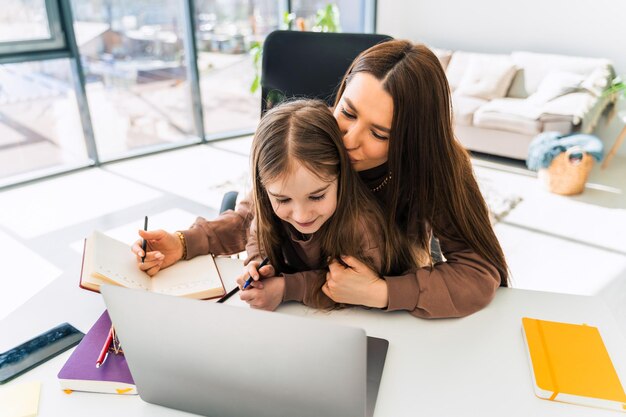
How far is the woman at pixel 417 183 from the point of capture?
0.88m

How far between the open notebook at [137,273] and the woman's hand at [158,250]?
0.5 inches

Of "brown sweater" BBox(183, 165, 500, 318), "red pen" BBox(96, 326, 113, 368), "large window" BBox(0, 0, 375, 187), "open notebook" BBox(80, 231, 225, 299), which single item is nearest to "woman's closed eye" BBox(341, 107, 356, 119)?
"brown sweater" BBox(183, 165, 500, 318)

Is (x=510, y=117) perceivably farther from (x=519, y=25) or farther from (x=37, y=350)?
(x=37, y=350)

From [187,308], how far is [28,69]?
131 inches

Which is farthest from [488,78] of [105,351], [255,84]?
[105,351]

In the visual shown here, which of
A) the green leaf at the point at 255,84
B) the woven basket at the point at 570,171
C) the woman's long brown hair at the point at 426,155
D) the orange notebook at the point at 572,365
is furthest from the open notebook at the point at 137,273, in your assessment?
the green leaf at the point at 255,84

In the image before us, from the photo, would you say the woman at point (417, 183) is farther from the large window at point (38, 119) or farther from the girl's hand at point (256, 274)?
the large window at point (38, 119)

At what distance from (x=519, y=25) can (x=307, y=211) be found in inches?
163

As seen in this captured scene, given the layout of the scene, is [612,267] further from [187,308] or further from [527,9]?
[527,9]

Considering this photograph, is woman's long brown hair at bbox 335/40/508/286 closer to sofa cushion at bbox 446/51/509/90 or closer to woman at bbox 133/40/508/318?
woman at bbox 133/40/508/318

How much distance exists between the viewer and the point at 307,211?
87 centimetres

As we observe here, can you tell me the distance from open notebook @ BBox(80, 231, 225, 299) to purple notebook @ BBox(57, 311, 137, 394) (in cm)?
11

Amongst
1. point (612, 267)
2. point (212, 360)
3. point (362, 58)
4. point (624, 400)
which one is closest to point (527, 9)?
point (612, 267)

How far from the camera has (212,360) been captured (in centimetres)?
62
